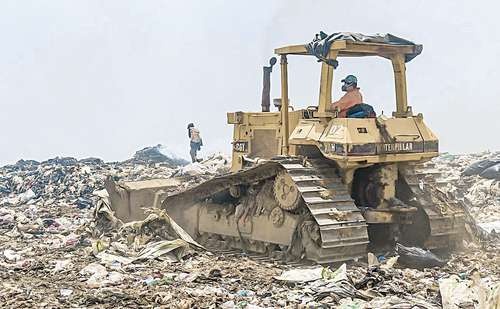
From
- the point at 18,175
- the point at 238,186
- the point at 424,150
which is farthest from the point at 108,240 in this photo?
the point at 18,175

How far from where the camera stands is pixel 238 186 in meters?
8.54

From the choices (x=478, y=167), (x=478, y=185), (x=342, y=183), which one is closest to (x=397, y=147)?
(x=342, y=183)

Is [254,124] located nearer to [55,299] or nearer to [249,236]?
A: [249,236]

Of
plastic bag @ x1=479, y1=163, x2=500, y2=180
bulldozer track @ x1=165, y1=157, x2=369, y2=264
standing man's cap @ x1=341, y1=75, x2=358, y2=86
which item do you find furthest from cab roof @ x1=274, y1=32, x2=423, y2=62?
plastic bag @ x1=479, y1=163, x2=500, y2=180

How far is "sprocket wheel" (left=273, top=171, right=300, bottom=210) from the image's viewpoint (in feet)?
24.3

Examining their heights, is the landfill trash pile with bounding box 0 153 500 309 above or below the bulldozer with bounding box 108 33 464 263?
below

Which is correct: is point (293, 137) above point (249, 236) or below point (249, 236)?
above

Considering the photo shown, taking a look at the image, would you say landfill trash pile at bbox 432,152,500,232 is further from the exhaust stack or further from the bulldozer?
the exhaust stack

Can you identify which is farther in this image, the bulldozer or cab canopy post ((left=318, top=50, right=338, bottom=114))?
cab canopy post ((left=318, top=50, right=338, bottom=114))

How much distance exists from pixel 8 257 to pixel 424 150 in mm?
4625

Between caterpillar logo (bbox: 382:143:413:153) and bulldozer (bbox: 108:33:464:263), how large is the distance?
0.01 metres

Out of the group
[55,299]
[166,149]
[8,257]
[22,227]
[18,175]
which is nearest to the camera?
[55,299]

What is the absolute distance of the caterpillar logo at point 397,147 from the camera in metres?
7.39

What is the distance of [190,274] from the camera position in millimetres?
6555
